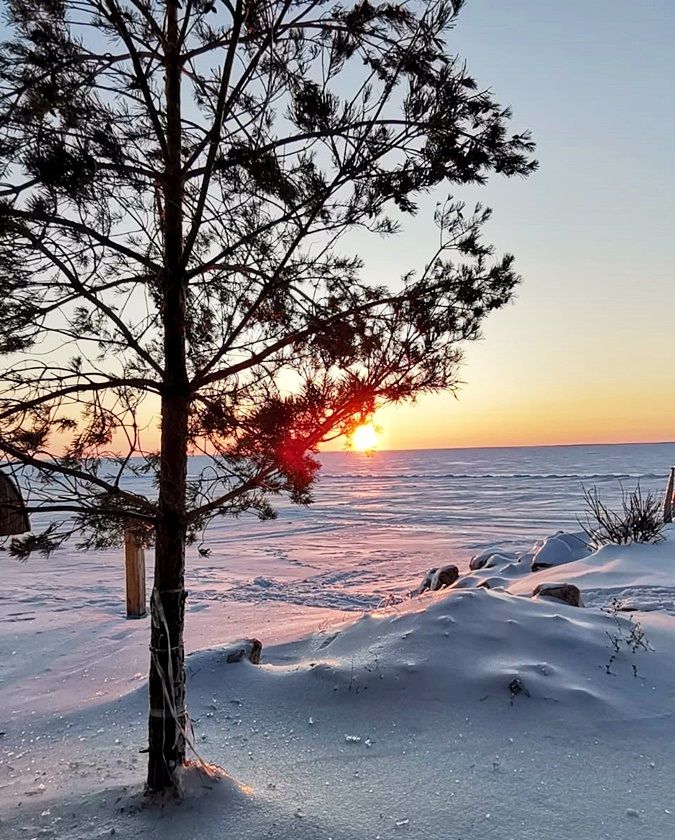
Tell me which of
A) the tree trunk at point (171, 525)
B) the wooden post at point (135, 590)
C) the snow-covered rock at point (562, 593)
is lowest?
the wooden post at point (135, 590)

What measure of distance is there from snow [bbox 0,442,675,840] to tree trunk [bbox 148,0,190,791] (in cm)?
30

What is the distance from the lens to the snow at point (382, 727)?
9.52 feet

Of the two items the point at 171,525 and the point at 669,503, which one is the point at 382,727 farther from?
the point at 669,503

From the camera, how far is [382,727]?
12.6ft

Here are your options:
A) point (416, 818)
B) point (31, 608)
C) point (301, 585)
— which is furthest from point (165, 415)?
point (301, 585)

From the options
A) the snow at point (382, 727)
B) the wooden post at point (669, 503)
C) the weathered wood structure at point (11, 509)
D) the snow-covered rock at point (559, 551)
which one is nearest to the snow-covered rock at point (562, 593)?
the snow at point (382, 727)

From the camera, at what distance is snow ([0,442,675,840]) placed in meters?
2.90

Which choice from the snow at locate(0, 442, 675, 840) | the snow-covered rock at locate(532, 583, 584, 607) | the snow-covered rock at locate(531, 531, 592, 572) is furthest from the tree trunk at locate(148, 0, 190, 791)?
the snow-covered rock at locate(531, 531, 592, 572)

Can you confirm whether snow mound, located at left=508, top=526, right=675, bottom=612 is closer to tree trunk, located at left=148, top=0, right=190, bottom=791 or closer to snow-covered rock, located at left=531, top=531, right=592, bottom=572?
snow-covered rock, located at left=531, top=531, right=592, bottom=572

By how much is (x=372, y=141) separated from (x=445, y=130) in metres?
0.41

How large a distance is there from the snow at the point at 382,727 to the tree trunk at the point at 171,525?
0.97 ft

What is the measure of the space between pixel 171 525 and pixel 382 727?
196 cm

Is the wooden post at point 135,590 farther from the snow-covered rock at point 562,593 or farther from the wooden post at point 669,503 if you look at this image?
the wooden post at point 669,503

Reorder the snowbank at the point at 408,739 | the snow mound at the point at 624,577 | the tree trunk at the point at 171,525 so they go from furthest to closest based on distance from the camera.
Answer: the snow mound at the point at 624,577, the tree trunk at the point at 171,525, the snowbank at the point at 408,739
